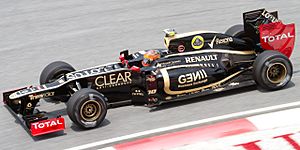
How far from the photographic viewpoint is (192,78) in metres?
10.2

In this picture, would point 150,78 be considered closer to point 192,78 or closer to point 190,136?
point 192,78

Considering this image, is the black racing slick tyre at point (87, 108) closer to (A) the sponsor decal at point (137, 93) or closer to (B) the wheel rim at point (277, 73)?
(A) the sponsor decal at point (137, 93)

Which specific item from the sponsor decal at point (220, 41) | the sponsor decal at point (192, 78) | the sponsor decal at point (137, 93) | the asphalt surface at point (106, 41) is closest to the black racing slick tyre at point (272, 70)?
the asphalt surface at point (106, 41)

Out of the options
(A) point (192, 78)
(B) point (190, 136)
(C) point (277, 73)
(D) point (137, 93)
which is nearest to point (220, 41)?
(A) point (192, 78)

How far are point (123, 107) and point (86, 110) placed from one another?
3.61ft

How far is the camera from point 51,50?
14508 millimetres

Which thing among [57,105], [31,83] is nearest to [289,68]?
[57,105]

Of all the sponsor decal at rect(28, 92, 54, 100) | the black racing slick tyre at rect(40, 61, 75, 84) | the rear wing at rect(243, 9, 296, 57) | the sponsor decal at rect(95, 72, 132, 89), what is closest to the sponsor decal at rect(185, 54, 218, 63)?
the rear wing at rect(243, 9, 296, 57)

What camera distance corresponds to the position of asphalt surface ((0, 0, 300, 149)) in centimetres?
971

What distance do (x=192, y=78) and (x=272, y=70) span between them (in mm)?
1371

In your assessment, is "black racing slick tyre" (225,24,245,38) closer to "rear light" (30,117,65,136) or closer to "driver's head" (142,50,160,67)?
"driver's head" (142,50,160,67)

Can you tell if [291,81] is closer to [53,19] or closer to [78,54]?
[78,54]

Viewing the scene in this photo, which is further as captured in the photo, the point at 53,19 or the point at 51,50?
the point at 53,19

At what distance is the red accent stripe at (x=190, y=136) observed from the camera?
883cm
